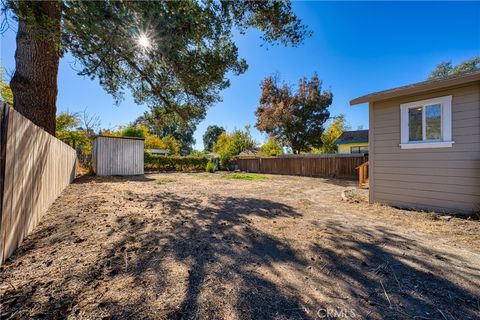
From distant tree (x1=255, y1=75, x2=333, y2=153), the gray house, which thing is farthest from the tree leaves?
distant tree (x1=255, y1=75, x2=333, y2=153)

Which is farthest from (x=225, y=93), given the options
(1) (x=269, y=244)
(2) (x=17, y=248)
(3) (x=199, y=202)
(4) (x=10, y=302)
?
(4) (x=10, y=302)

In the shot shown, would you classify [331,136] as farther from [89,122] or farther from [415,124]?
[89,122]

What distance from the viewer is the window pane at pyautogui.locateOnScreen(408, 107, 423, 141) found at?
440 cm

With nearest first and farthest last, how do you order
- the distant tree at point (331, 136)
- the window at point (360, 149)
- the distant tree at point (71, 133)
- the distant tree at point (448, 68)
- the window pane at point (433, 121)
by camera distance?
the window pane at point (433, 121) → the distant tree at point (71, 133) → the window at point (360, 149) → the distant tree at point (448, 68) → the distant tree at point (331, 136)

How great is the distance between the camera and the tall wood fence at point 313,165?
36.7 ft

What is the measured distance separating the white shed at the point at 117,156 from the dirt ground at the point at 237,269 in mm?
8135

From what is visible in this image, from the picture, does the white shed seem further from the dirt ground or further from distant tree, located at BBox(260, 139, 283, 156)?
distant tree, located at BBox(260, 139, 283, 156)

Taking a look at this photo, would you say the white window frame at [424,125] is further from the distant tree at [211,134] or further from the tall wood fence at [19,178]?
the distant tree at [211,134]

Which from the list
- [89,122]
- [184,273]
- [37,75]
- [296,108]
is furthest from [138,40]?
[89,122]

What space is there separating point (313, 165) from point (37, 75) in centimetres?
1314

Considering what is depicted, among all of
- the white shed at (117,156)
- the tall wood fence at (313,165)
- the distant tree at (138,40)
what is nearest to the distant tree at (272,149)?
the tall wood fence at (313,165)

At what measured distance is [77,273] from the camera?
1.66 m

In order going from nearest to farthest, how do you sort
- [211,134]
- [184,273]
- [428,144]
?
[184,273]
[428,144]
[211,134]

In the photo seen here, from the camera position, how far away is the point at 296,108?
18.4 metres
